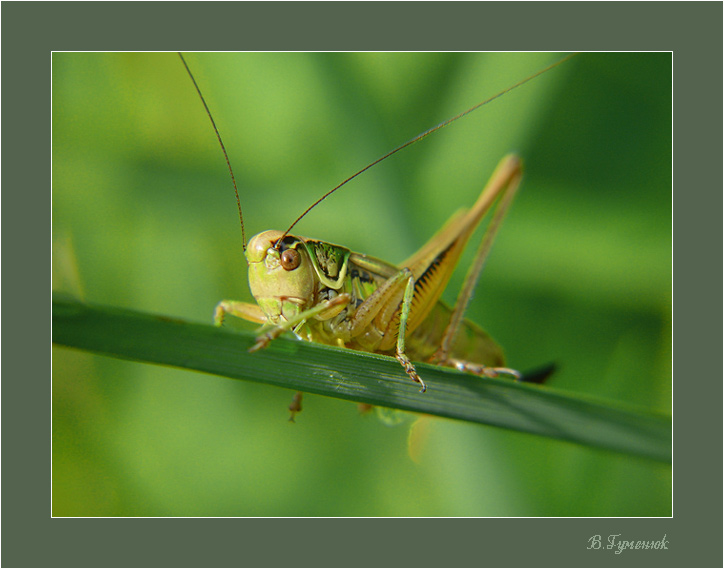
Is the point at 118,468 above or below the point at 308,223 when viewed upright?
below

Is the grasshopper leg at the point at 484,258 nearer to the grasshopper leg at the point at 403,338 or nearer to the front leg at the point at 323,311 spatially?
the grasshopper leg at the point at 403,338

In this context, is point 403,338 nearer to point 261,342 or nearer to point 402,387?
point 402,387

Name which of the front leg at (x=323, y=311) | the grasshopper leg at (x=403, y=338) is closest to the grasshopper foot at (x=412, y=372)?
the grasshopper leg at (x=403, y=338)

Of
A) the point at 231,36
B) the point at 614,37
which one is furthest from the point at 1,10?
the point at 614,37

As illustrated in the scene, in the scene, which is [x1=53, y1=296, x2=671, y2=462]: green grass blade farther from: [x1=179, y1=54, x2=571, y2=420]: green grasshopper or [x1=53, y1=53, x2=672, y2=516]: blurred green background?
[x1=53, y1=53, x2=672, y2=516]: blurred green background

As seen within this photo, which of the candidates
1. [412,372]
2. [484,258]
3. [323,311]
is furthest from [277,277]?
[484,258]

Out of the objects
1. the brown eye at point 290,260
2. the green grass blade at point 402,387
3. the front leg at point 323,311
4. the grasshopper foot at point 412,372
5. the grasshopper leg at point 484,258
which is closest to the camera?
the green grass blade at point 402,387

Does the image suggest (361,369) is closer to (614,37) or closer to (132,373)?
(132,373)
